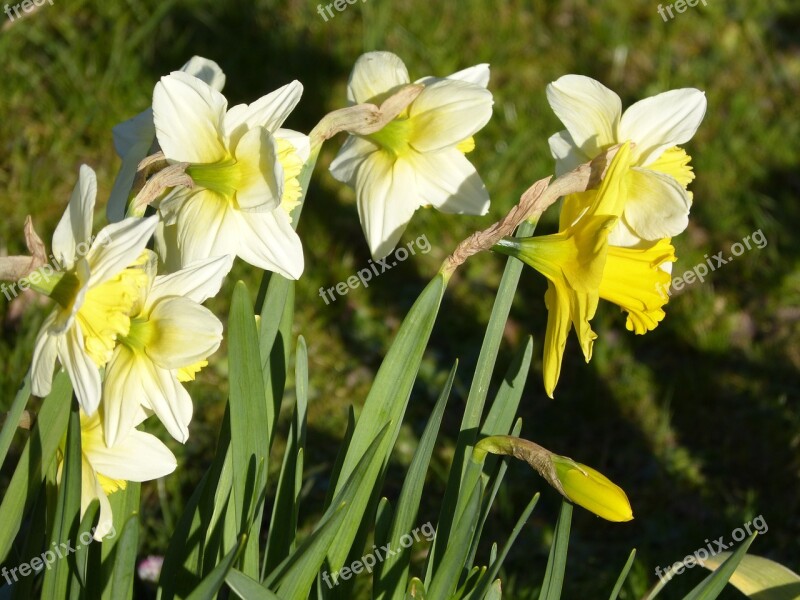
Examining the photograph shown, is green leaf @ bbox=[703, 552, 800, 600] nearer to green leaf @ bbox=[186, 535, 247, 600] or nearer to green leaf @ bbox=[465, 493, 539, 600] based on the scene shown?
green leaf @ bbox=[465, 493, 539, 600]

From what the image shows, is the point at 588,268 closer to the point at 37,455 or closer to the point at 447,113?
the point at 447,113

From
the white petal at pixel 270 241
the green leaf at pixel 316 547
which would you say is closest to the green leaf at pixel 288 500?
the green leaf at pixel 316 547

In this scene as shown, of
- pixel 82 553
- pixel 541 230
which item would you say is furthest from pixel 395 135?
pixel 541 230

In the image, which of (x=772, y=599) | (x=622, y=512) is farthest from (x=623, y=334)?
(x=622, y=512)

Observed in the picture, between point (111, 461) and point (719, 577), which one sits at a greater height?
point (111, 461)

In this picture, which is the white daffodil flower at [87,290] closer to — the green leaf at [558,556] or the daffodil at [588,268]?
the daffodil at [588,268]

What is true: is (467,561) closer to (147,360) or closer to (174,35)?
(147,360)
